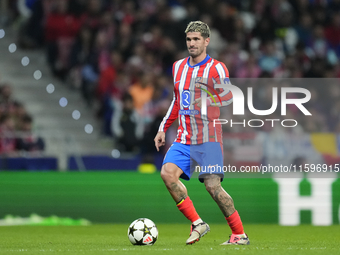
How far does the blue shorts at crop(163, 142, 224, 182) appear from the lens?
6.01 metres

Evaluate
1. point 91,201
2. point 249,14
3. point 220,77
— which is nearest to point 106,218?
point 91,201

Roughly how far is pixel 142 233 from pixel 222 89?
1.49 metres

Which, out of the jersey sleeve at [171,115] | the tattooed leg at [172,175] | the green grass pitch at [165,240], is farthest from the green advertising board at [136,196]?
the tattooed leg at [172,175]

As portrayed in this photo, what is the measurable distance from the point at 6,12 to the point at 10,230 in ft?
25.1

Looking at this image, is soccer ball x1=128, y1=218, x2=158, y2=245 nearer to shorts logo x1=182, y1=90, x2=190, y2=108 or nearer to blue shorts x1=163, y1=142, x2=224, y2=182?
blue shorts x1=163, y1=142, x2=224, y2=182

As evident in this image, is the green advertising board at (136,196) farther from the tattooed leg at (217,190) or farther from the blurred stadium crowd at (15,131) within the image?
the tattooed leg at (217,190)

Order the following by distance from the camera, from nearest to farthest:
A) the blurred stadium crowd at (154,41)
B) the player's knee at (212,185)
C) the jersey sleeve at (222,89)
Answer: the player's knee at (212,185) → the jersey sleeve at (222,89) → the blurred stadium crowd at (154,41)

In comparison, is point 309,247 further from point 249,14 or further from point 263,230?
point 249,14

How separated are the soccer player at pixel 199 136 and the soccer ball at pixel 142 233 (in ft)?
1.12

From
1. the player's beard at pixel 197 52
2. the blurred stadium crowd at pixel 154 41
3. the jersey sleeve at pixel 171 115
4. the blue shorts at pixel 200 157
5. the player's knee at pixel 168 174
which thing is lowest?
the player's knee at pixel 168 174

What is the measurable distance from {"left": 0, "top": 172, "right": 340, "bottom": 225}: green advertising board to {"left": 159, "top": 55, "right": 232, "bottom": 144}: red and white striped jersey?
3.36 m

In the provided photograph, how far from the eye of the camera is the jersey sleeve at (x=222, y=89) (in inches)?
240

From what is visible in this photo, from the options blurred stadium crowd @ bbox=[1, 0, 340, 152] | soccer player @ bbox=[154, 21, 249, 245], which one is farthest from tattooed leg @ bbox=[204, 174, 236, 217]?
blurred stadium crowd @ bbox=[1, 0, 340, 152]

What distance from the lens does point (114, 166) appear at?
10.3 metres
